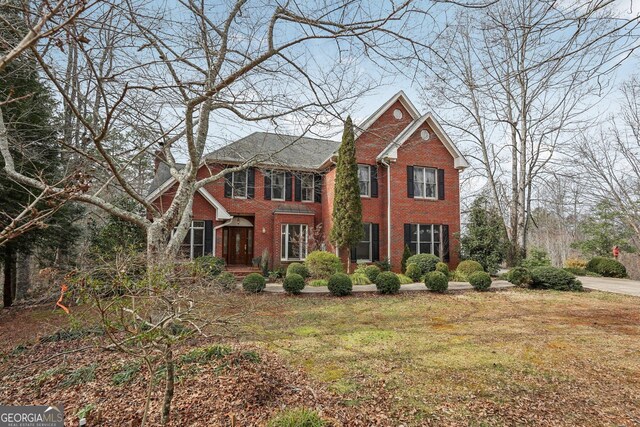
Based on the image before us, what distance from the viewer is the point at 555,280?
12.6m

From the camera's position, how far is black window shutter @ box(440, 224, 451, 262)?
55.2 ft

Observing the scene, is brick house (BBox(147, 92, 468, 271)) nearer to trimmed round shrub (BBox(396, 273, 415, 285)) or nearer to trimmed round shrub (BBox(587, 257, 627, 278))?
trimmed round shrub (BBox(396, 273, 415, 285))

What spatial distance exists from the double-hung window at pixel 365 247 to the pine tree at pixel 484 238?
4810 millimetres

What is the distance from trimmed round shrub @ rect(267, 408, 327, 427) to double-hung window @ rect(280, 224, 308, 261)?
13.7m

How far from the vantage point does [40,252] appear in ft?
37.4

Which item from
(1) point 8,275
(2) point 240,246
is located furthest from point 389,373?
(2) point 240,246

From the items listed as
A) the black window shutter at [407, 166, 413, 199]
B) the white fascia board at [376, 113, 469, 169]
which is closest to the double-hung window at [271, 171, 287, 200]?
the white fascia board at [376, 113, 469, 169]

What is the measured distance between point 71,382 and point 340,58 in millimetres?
5784

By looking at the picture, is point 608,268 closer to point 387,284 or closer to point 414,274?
point 414,274

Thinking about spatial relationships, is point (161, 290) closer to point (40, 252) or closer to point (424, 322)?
point (424, 322)

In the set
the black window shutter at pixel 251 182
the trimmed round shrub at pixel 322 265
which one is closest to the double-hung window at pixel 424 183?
the trimmed round shrub at pixel 322 265

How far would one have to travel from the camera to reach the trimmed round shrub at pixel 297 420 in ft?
9.74

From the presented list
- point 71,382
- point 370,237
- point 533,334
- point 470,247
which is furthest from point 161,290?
point 470,247

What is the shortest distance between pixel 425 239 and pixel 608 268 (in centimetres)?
1041
